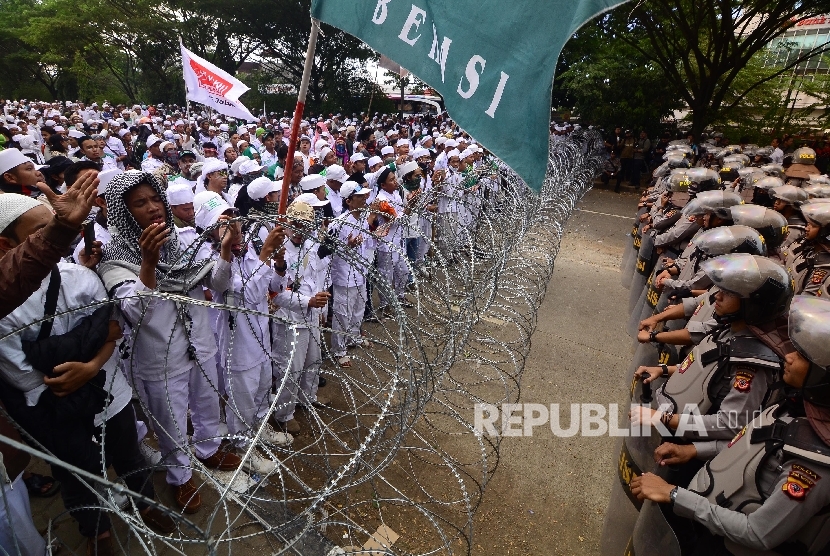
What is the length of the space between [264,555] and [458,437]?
1952 mm

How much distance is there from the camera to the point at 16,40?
3319 cm

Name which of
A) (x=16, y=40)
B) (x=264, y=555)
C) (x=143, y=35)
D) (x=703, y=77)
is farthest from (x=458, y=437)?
(x=16, y=40)

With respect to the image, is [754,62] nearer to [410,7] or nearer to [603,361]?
[603,361]

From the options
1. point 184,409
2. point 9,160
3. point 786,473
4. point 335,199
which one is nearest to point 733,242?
point 786,473

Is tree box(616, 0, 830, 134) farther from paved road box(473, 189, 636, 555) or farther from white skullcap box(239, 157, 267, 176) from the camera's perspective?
white skullcap box(239, 157, 267, 176)

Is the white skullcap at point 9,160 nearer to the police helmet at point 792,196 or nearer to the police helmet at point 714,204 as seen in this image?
the police helmet at point 714,204

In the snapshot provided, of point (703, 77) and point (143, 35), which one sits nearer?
point (703, 77)

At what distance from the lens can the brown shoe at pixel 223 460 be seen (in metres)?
3.87

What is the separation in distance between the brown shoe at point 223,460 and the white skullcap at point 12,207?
7.49ft

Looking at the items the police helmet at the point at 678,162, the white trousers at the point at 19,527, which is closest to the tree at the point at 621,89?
the police helmet at the point at 678,162

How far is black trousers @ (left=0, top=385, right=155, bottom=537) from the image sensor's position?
99.4 inches

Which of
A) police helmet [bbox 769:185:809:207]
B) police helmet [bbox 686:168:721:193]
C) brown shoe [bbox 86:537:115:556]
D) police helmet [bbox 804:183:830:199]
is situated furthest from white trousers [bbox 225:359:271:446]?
police helmet [bbox 804:183:830:199]

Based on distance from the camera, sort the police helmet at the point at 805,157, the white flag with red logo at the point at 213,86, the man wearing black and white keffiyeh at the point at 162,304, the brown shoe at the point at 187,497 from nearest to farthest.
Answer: the man wearing black and white keffiyeh at the point at 162,304
the brown shoe at the point at 187,497
the police helmet at the point at 805,157
the white flag with red logo at the point at 213,86

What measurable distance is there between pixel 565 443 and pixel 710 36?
66.8 ft
